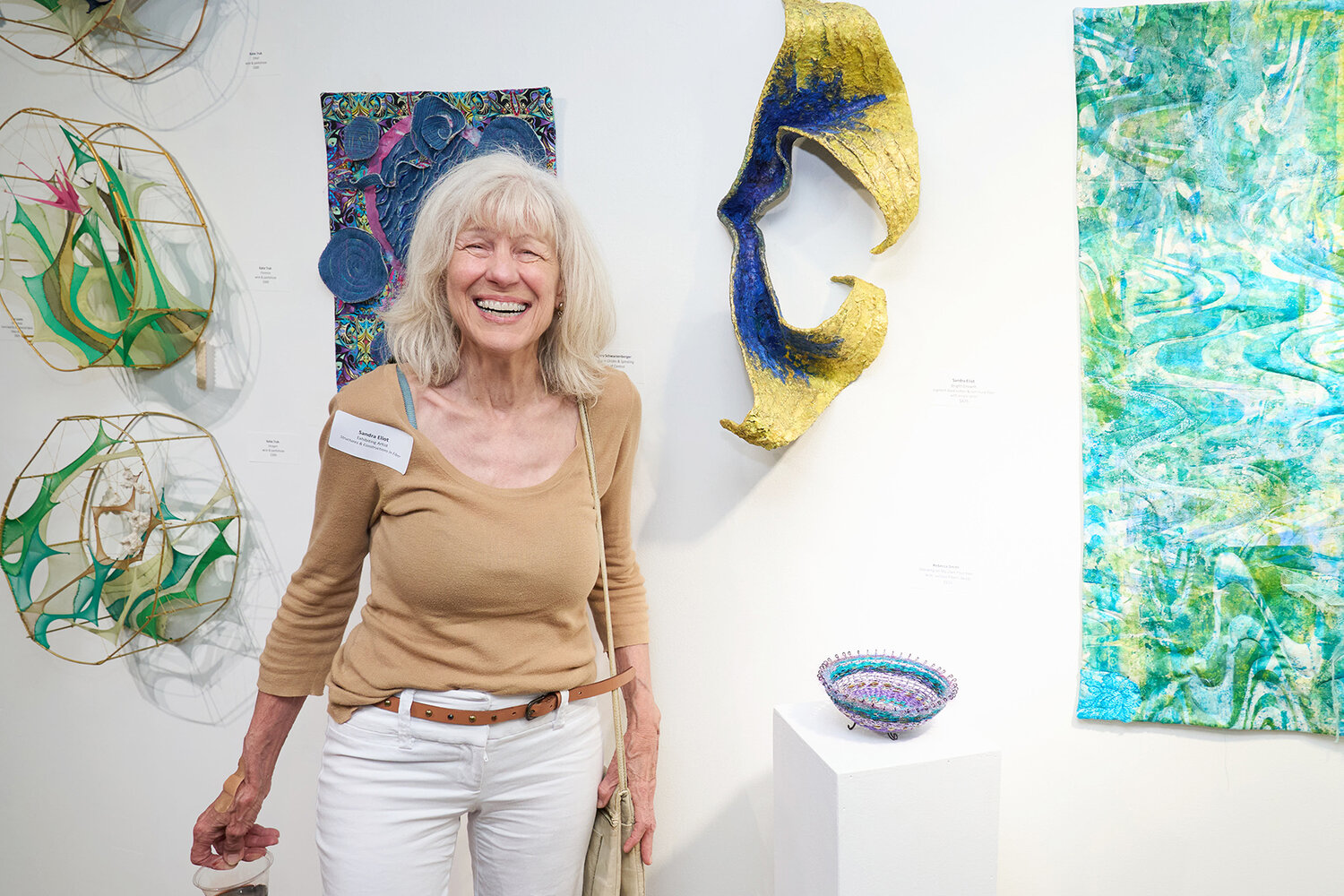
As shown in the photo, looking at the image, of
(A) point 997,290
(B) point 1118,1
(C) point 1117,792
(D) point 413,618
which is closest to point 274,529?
(D) point 413,618

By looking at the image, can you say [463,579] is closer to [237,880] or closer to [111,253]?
[237,880]

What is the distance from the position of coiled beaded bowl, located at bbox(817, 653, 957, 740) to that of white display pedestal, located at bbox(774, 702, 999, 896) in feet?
0.14

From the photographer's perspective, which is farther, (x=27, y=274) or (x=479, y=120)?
(x=27, y=274)

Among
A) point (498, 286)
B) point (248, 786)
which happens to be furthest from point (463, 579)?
point (248, 786)

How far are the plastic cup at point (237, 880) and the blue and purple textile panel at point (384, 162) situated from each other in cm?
95

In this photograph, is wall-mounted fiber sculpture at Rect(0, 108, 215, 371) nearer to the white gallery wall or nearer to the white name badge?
the white gallery wall

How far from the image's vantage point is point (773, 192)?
1495mm

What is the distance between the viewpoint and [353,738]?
1.18 metres

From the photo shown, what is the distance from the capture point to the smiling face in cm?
120

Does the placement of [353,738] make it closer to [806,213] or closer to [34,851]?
[806,213]

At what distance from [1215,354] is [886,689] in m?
0.83

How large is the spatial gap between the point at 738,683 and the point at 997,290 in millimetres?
901

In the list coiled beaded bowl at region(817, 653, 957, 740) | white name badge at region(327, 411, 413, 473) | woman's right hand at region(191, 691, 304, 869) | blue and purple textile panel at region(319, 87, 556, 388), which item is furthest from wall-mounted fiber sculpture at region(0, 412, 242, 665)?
coiled beaded bowl at region(817, 653, 957, 740)

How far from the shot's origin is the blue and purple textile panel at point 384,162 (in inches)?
61.2
